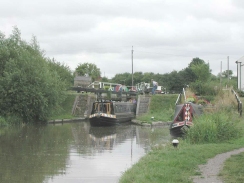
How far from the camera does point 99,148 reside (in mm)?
16703

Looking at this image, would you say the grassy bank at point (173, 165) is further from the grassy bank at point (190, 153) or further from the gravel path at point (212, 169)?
the gravel path at point (212, 169)

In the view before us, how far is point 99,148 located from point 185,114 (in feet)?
16.3

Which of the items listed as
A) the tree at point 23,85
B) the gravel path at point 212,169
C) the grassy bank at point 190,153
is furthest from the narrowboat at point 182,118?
the tree at point 23,85

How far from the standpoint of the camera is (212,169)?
30.3 ft

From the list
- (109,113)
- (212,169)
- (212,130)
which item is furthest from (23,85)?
(212,169)

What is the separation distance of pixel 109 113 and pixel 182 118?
40.1ft

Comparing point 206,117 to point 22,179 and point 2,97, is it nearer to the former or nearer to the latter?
point 22,179

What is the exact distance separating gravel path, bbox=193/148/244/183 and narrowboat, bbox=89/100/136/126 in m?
18.2

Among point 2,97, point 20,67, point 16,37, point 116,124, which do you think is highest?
point 16,37

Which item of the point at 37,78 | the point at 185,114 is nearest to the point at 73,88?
the point at 37,78

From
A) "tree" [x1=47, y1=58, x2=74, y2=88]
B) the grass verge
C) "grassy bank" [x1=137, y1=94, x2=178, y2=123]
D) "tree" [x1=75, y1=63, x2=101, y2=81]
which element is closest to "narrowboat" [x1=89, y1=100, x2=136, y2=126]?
"grassy bank" [x1=137, y1=94, x2=178, y2=123]

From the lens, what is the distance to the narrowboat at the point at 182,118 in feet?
62.2

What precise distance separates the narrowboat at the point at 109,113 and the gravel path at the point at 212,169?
1825cm

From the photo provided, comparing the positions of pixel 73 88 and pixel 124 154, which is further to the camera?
pixel 73 88
